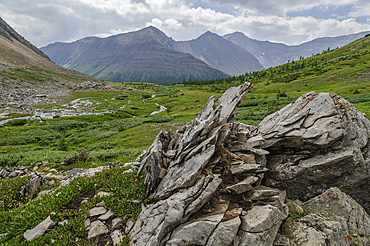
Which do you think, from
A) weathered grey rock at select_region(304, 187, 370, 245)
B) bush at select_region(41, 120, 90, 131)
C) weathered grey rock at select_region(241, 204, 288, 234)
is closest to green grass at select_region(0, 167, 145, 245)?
weathered grey rock at select_region(241, 204, 288, 234)

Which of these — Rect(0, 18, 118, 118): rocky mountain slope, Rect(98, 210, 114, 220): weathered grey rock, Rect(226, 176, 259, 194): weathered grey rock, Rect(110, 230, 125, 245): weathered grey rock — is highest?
Rect(0, 18, 118, 118): rocky mountain slope

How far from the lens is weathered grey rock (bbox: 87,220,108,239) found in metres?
8.34

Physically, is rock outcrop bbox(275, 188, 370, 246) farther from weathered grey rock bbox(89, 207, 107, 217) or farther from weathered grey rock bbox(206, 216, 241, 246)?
weathered grey rock bbox(89, 207, 107, 217)

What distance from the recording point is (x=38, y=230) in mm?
8500

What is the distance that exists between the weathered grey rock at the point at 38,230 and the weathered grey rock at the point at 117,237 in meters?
3.82

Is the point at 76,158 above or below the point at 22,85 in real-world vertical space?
below

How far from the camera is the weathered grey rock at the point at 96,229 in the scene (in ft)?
27.4

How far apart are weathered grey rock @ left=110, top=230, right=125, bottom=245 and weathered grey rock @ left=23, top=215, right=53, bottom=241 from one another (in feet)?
12.5

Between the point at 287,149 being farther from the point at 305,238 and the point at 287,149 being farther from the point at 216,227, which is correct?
the point at 216,227

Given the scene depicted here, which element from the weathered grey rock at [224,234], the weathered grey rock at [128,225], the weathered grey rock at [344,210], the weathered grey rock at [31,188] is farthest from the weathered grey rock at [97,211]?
the weathered grey rock at [344,210]

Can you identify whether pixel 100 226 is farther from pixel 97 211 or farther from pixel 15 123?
pixel 15 123

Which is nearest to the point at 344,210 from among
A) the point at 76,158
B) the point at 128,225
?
the point at 128,225

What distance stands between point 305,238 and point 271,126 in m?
7.53

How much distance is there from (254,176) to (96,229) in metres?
9.74
